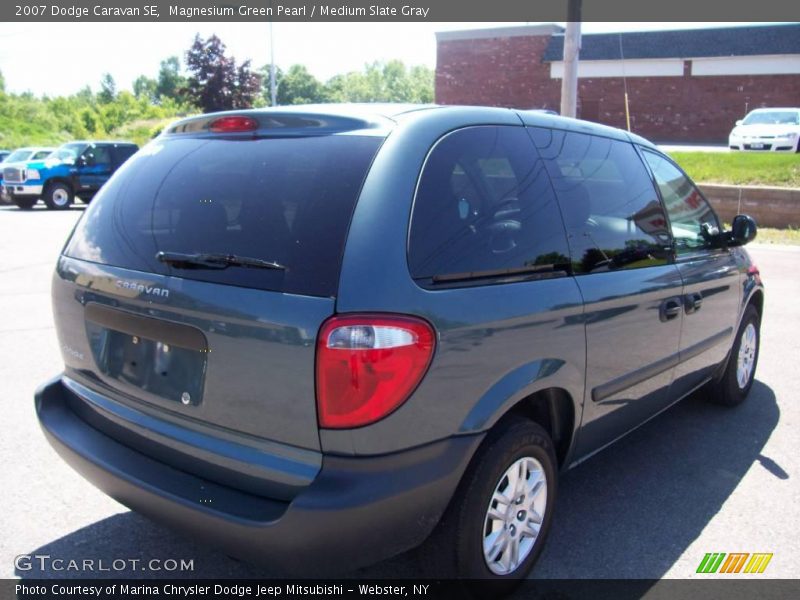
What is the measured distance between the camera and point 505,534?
2.68 meters

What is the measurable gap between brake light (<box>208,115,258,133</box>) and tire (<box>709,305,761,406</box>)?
349 cm

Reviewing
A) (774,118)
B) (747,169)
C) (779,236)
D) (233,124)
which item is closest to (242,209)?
(233,124)

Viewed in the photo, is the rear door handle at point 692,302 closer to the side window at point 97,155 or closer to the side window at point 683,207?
the side window at point 683,207

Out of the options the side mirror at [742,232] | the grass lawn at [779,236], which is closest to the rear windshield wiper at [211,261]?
the side mirror at [742,232]

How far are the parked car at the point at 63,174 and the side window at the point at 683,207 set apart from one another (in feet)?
67.2

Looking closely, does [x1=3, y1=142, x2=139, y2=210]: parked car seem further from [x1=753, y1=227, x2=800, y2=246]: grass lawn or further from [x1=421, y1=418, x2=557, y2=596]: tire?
[x1=421, y1=418, x2=557, y2=596]: tire

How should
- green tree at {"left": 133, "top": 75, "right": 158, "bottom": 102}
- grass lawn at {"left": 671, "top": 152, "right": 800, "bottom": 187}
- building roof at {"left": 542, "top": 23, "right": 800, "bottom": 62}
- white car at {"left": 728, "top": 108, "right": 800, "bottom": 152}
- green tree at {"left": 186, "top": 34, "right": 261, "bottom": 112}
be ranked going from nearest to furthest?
grass lawn at {"left": 671, "top": 152, "right": 800, "bottom": 187} < white car at {"left": 728, "top": 108, "right": 800, "bottom": 152} < building roof at {"left": 542, "top": 23, "right": 800, "bottom": 62} < green tree at {"left": 186, "top": 34, "right": 261, "bottom": 112} < green tree at {"left": 133, "top": 75, "right": 158, "bottom": 102}

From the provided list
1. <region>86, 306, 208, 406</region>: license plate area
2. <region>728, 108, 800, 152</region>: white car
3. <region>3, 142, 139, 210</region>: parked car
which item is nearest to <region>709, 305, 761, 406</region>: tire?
<region>86, 306, 208, 406</region>: license plate area

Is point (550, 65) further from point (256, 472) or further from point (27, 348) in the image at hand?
point (256, 472)

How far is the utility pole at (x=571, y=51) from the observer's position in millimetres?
12695

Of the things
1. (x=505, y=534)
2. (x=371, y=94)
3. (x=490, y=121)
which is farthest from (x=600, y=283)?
(x=371, y=94)

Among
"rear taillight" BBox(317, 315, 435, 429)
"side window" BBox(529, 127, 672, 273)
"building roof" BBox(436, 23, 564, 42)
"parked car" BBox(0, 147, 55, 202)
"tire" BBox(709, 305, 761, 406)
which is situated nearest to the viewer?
"rear taillight" BBox(317, 315, 435, 429)

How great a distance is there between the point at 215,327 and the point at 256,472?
497 millimetres

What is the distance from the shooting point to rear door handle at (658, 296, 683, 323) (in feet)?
11.4
